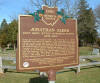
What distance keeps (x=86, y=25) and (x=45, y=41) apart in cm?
4002

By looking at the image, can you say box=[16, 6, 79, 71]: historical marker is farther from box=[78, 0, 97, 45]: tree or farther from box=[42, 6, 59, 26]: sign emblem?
box=[78, 0, 97, 45]: tree

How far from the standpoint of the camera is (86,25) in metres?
42.3

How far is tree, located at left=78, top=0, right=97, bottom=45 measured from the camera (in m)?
41.5

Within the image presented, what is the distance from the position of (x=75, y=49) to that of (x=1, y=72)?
5191mm

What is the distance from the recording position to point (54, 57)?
4.21m

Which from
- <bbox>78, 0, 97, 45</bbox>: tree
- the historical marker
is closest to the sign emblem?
the historical marker

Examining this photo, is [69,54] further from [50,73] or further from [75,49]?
[50,73]

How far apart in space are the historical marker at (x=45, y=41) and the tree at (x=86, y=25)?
3633 cm

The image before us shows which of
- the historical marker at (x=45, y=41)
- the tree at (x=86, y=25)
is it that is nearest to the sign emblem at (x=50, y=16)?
the historical marker at (x=45, y=41)

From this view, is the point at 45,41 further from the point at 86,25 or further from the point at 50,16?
the point at 86,25

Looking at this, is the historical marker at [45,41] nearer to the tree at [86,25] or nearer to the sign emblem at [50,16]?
the sign emblem at [50,16]

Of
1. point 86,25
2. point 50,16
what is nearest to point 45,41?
point 50,16

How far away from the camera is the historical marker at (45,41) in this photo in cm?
385

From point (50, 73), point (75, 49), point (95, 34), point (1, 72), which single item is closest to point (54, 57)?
point (50, 73)
